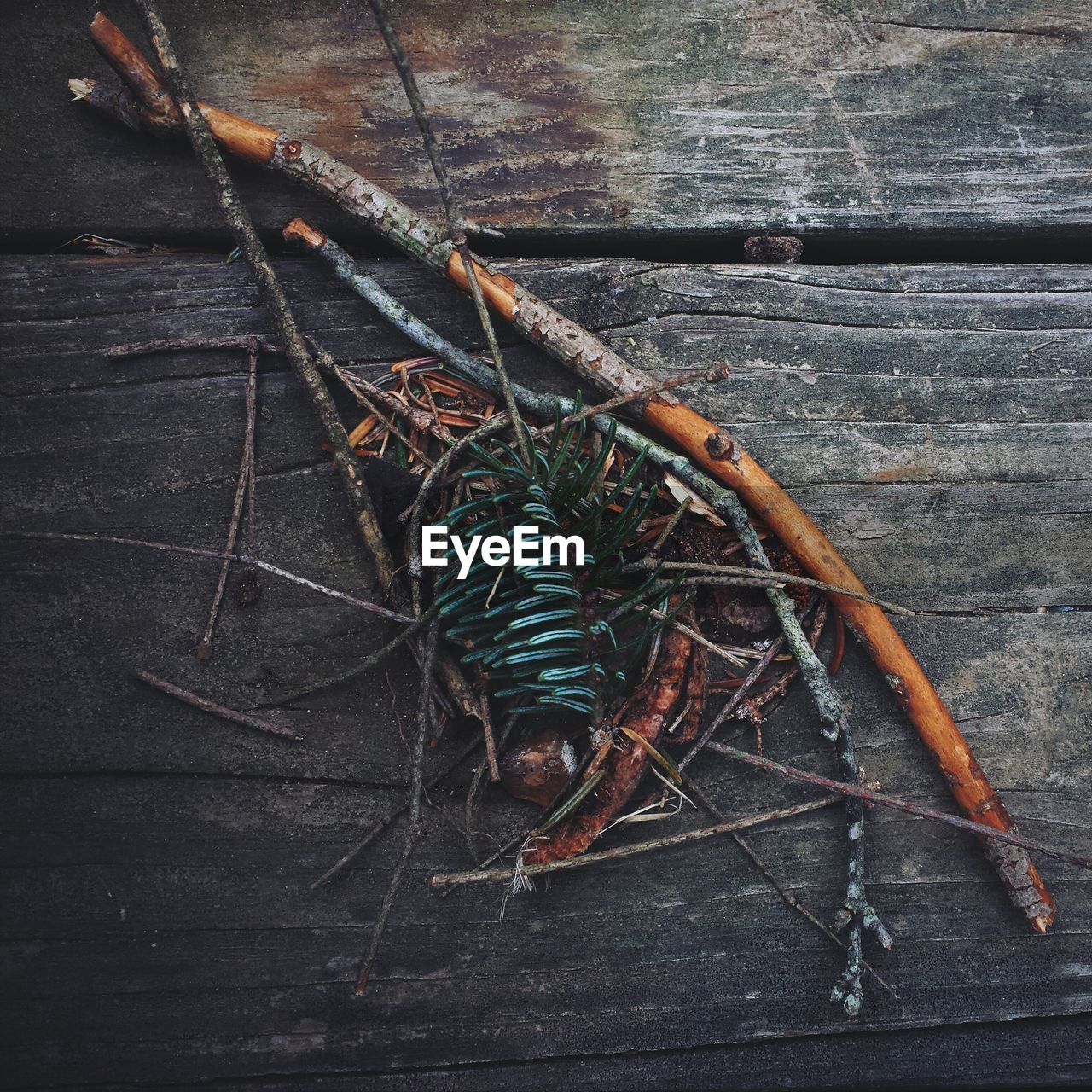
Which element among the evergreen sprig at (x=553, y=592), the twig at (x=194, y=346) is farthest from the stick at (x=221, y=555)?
the twig at (x=194, y=346)

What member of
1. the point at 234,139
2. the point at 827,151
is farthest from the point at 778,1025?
the point at 234,139

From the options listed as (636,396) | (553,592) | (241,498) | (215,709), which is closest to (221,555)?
(241,498)

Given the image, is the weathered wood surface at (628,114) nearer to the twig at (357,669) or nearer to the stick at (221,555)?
the stick at (221,555)

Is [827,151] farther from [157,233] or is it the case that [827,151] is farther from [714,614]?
[157,233]

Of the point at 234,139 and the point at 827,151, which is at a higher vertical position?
the point at 234,139

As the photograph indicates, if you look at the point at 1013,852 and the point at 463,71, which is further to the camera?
the point at 463,71

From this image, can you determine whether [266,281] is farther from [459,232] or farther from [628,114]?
[628,114]
